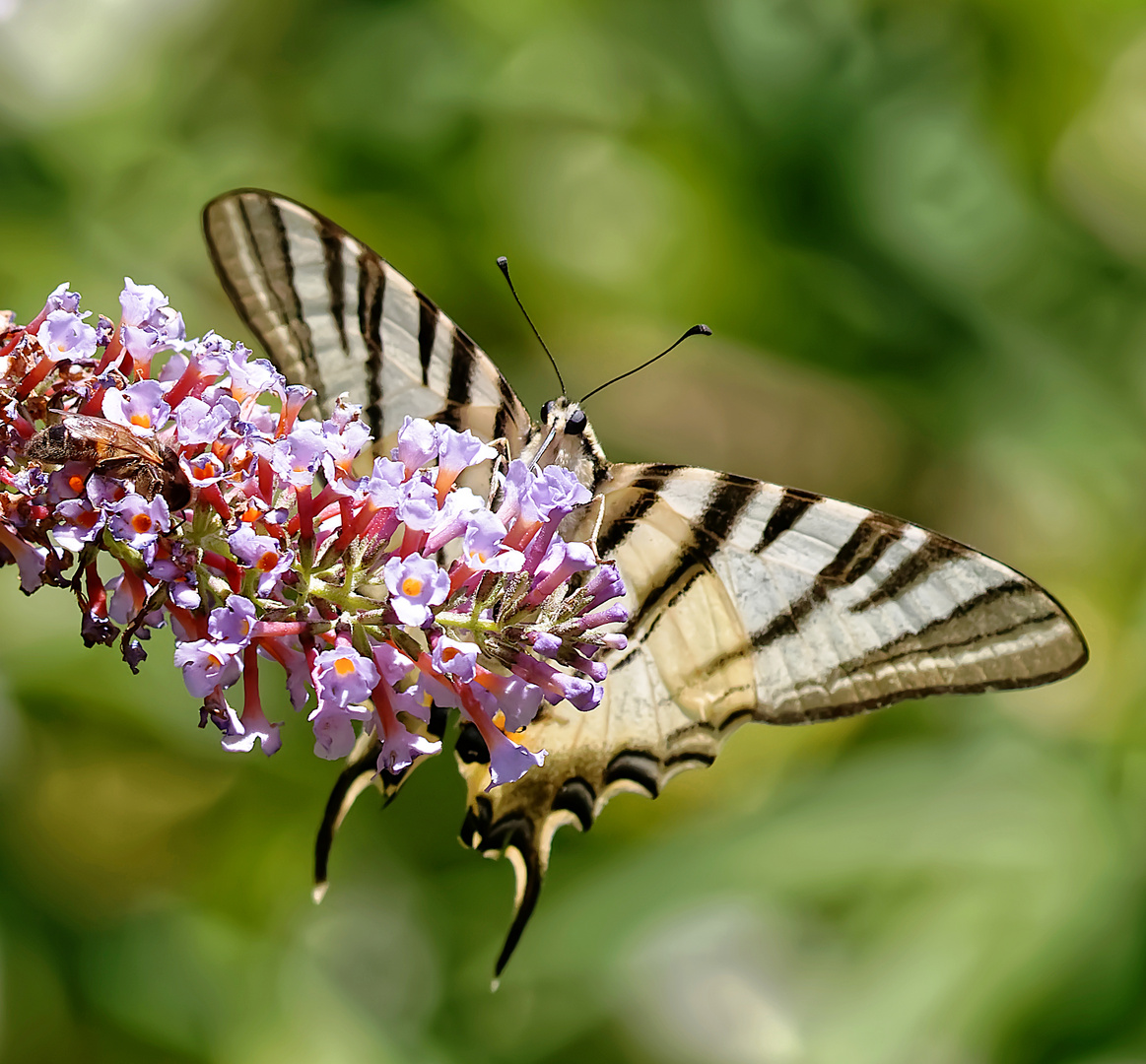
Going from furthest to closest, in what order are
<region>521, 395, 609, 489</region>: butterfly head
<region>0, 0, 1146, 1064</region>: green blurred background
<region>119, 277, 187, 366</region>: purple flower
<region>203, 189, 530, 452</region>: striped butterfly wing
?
<region>0, 0, 1146, 1064</region>: green blurred background → <region>203, 189, 530, 452</region>: striped butterfly wing → <region>521, 395, 609, 489</region>: butterfly head → <region>119, 277, 187, 366</region>: purple flower

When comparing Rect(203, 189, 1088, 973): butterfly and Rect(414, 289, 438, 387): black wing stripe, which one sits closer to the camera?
Rect(203, 189, 1088, 973): butterfly

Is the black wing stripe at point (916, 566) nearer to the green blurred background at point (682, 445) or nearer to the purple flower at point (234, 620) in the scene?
the purple flower at point (234, 620)

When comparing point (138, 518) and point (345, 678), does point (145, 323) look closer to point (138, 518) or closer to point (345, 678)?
point (138, 518)

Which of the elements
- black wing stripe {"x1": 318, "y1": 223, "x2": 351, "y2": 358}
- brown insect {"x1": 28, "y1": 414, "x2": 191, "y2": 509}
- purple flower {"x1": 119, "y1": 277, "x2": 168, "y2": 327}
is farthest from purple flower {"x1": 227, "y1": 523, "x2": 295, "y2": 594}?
black wing stripe {"x1": 318, "y1": 223, "x2": 351, "y2": 358}

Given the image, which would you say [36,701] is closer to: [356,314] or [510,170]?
[356,314]

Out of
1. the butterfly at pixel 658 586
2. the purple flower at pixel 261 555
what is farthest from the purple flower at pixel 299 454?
the butterfly at pixel 658 586

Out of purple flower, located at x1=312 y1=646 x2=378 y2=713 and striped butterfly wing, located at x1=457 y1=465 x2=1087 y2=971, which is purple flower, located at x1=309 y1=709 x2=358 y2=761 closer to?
purple flower, located at x1=312 y1=646 x2=378 y2=713
